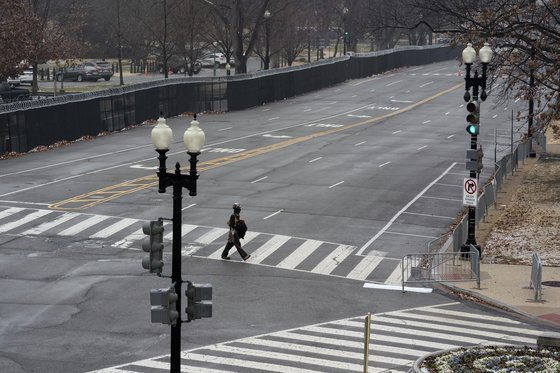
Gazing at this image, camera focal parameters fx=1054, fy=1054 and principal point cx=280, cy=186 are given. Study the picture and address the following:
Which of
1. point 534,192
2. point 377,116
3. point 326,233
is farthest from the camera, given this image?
point 377,116

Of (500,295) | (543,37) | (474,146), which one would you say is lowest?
(500,295)

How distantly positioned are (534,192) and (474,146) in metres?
13.9

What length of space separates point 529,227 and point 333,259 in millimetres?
8754

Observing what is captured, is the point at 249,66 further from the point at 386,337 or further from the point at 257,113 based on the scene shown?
the point at 386,337

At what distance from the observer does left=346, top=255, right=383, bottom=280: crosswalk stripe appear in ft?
99.0

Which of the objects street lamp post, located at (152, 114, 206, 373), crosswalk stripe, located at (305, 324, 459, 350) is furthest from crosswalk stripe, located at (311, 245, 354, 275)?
street lamp post, located at (152, 114, 206, 373)

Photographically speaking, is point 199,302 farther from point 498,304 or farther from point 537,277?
point 537,277

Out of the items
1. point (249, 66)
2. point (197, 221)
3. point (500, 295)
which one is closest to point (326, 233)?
point (197, 221)

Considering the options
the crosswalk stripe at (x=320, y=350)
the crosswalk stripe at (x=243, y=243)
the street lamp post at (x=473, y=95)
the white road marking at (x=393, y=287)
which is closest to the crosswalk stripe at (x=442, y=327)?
the crosswalk stripe at (x=320, y=350)

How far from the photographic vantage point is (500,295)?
28016mm

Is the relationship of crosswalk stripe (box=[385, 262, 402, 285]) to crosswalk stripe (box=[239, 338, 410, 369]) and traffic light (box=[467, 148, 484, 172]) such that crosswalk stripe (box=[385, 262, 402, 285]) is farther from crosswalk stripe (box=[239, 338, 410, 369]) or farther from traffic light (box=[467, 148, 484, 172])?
crosswalk stripe (box=[239, 338, 410, 369])

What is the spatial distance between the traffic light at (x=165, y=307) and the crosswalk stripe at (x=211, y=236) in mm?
16238

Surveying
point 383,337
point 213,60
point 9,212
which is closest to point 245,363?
point 383,337

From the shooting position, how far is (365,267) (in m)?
31.2
